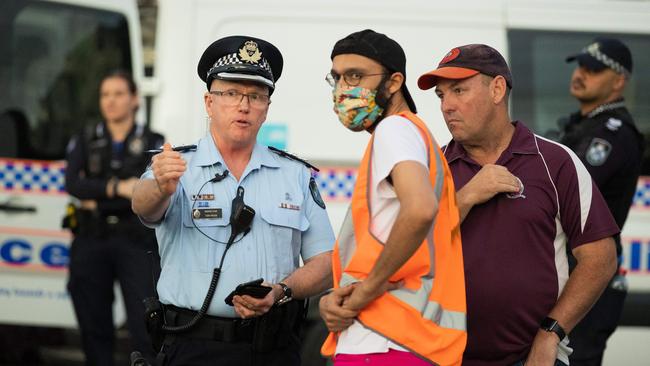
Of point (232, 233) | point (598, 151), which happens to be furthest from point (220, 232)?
point (598, 151)

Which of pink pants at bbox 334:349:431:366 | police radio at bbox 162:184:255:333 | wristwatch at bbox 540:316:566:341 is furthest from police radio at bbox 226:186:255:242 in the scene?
wristwatch at bbox 540:316:566:341

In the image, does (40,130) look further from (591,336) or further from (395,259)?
(395,259)

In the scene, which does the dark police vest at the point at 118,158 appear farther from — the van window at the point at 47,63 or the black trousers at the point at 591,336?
the black trousers at the point at 591,336

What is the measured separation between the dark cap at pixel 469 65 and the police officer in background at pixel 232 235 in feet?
1.90

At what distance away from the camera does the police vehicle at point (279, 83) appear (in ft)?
17.5

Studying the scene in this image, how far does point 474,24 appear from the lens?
17.9 feet

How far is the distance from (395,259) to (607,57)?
2.43 meters

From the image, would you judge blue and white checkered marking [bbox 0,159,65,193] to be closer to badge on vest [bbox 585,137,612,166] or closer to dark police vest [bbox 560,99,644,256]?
dark police vest [bbox 560,99,644,256]

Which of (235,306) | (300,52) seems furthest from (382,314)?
(300,52)

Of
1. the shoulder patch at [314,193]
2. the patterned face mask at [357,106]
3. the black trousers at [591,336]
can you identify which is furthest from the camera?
the black trousers at [591,336]

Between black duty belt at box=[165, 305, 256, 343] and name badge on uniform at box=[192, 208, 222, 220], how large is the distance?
0.99ft

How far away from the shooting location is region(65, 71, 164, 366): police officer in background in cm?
539

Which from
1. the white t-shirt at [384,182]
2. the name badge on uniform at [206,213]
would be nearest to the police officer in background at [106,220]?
the name badge on uniform at [206,213]

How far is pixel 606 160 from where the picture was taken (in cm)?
412
